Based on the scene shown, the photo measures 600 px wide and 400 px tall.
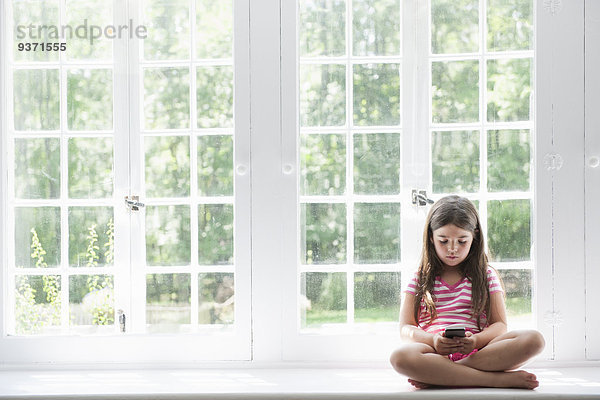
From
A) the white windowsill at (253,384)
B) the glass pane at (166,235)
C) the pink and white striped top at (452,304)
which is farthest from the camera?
the glass pane at (166,235)

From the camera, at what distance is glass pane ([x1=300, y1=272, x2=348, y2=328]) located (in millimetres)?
2742

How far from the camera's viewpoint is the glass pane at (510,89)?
2.69 m

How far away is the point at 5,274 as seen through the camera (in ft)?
9.09

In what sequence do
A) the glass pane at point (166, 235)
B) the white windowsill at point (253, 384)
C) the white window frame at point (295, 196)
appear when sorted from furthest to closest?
the glass pane at point (166, 235), the white window frame at point (295, 196), the white windowsill at point (253, 384)

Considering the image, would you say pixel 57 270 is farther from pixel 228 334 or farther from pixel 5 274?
pixel 228 334

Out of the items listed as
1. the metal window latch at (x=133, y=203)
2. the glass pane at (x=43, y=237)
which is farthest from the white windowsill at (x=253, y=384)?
the metal window latch at (x=133, y=203)

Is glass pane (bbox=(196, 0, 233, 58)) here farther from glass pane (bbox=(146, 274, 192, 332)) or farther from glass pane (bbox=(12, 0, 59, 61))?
glass pane (bbox=(146, 274, 192, 332))

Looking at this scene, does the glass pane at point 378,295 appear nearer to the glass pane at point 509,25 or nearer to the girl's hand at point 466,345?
the girl's hand at point 466,345

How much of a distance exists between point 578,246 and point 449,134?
64cm

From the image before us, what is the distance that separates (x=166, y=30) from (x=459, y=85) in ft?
3.77

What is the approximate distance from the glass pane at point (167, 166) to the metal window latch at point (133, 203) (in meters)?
0.04

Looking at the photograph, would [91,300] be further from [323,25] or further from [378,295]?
[323,25]

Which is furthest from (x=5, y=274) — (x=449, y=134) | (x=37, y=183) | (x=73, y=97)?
(x=449, y=134)

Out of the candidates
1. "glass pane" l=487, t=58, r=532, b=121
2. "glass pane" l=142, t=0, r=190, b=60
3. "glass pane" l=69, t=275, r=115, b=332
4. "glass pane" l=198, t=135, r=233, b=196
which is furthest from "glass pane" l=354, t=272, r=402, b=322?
"glass pane" l=142, t=0, r=190, b=60
